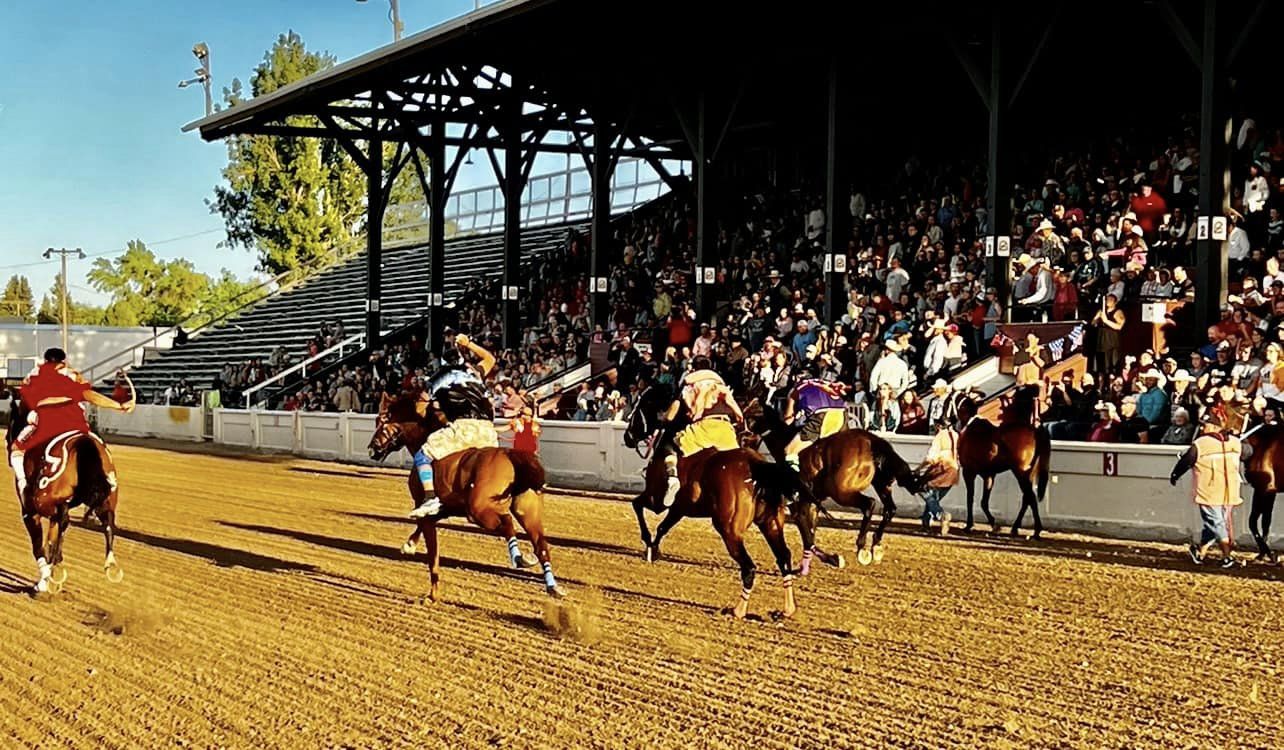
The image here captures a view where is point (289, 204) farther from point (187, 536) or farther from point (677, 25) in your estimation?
point (187, 536)

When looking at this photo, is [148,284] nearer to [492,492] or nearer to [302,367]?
[302,367]

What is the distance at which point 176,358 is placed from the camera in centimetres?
4628

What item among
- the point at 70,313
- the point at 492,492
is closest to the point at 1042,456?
the point at 492,492

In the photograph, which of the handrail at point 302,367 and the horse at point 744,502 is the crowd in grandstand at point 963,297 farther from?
the handrail at point 302,367

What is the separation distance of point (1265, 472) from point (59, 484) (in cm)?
986

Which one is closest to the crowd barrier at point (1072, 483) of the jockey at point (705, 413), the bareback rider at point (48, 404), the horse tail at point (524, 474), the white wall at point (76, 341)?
the jockey at point (705, 413)

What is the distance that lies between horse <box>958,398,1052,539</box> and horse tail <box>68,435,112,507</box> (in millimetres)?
8628

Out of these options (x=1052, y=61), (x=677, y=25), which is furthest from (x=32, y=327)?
(x=1052, y=61)

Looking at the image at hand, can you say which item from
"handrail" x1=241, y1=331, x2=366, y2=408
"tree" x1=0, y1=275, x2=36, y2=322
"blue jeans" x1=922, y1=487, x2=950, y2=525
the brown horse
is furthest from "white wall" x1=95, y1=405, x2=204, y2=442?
"tree" x1=0, y1=275, x2=36, y2=322

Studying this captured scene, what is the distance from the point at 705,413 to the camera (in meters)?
10.4

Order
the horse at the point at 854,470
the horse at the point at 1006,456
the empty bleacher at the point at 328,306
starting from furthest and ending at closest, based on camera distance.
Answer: the empty bleacher at the point at 328,306
the horse at the point at 1006,456
the horse at the point at 854,470

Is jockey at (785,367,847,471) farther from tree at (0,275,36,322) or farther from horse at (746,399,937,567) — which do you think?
tree at (0,275,36,322)

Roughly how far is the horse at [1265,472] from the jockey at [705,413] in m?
4.62

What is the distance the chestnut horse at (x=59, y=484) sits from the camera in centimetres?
1024
